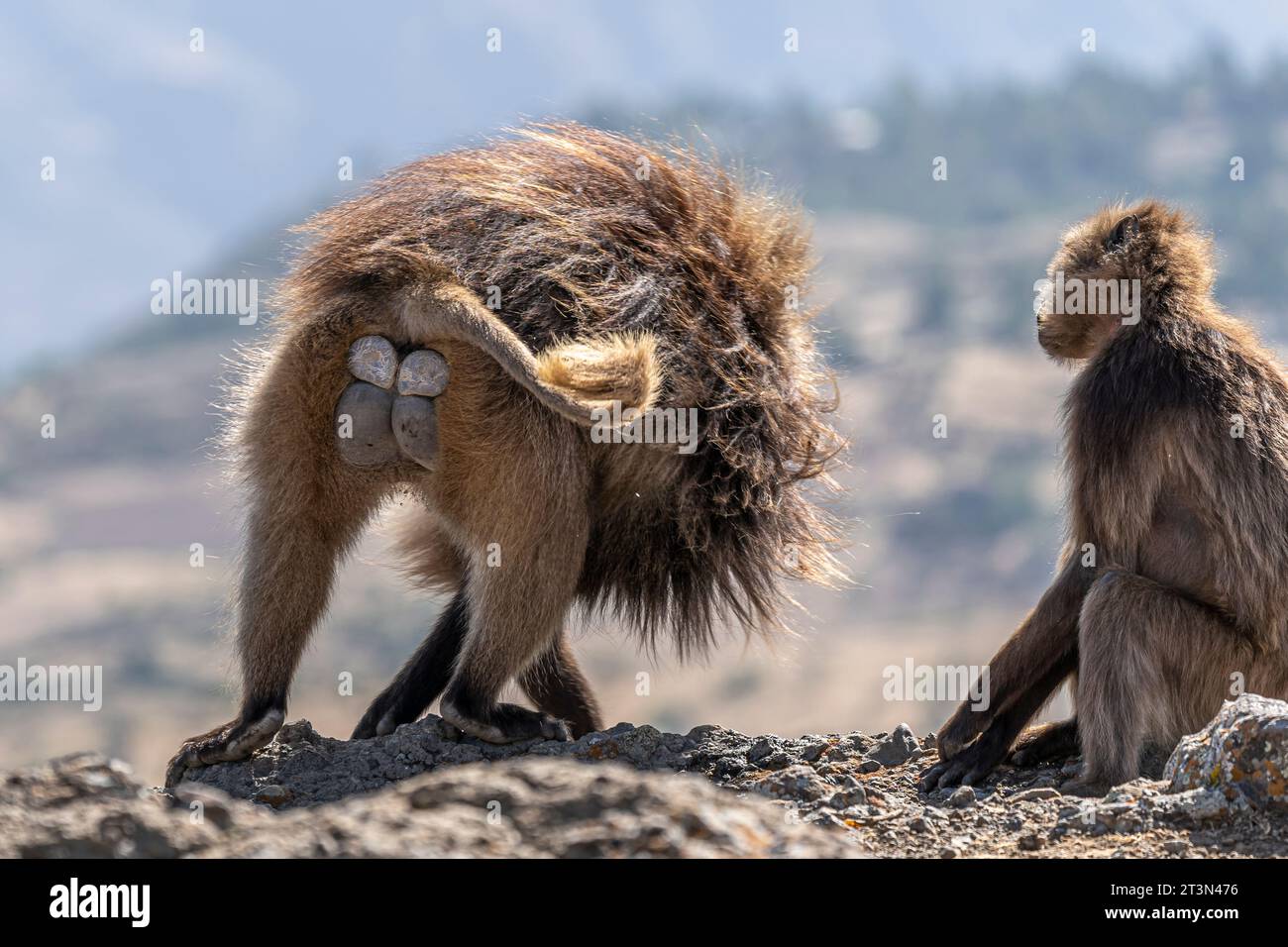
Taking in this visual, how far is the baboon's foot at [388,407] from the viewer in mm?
7090

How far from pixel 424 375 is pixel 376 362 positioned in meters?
0.25

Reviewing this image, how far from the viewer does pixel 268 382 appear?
7.36 metres

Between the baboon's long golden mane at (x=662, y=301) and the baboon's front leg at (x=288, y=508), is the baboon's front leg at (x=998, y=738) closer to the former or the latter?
the baboon's long golden mane at (x=662, y=301)

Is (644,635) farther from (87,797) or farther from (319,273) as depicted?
(87,797)

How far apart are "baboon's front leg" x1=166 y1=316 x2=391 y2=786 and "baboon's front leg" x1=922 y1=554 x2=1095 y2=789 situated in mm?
2891

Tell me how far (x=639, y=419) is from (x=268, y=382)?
1.72m

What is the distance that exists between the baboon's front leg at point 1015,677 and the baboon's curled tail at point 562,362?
80.7 inches

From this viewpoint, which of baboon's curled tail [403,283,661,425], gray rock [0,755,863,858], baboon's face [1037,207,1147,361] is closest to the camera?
gray rock [0,755,863,858]

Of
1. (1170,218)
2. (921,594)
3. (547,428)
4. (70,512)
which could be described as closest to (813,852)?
(547,428)

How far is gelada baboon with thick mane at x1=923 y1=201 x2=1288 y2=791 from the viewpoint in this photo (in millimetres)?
7145

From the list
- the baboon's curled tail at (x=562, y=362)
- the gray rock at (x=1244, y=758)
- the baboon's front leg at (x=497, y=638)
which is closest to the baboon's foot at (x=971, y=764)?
the gray rock at (x=1244, y=758)

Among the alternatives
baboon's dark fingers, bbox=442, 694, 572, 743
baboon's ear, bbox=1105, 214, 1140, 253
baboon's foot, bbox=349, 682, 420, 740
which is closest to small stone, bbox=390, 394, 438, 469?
baboon's dark fingers, bbox=442, 694, 572, 743

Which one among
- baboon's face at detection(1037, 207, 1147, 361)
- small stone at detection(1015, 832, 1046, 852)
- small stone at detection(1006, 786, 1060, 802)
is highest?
baboon's face at detection(1037, 207, 1147, 361)

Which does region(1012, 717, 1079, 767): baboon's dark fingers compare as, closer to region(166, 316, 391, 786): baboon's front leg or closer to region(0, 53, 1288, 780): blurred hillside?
region(166, 316, 391, 786): baboon's front leg
